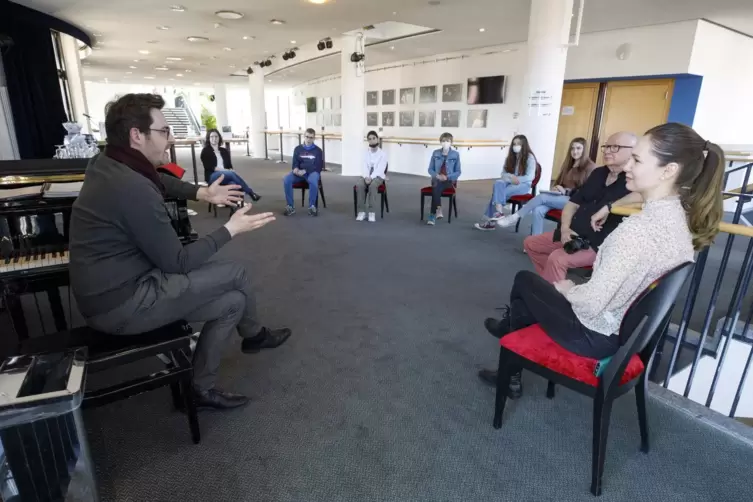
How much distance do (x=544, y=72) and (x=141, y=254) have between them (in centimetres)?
544

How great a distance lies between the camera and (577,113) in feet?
29.6

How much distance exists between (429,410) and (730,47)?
9363 mm

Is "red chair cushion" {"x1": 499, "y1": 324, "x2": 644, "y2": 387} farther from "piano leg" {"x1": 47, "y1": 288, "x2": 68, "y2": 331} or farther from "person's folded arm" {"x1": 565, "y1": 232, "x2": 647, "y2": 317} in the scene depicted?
"piano leg" {"x1": 47, "y1": 288, "x2": 68, "y2": 331}

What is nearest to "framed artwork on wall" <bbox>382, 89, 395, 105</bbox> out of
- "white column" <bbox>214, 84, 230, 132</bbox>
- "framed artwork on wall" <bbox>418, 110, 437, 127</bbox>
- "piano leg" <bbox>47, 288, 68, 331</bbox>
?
"framed artwork on wall" <bbox>418, 110, 437, 127</bbox>

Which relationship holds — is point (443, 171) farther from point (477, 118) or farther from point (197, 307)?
point (477, 118)

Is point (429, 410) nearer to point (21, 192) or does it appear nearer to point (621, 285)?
point (621, 285)

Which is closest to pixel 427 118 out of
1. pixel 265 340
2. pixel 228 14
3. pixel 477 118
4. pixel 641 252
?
pixel 477 118

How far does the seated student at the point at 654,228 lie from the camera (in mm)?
1475

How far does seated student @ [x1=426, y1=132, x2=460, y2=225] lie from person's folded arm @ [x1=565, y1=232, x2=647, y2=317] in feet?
14.1

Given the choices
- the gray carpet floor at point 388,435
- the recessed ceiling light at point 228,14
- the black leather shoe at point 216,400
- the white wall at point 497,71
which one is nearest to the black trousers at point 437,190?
the white wall at point 497,71

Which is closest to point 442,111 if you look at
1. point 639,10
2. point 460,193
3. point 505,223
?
point 460,193

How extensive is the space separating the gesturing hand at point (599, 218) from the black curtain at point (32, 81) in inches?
339

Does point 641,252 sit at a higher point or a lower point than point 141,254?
higher

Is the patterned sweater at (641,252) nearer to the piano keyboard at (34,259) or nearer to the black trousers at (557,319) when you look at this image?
the black trousers at (557,319)
